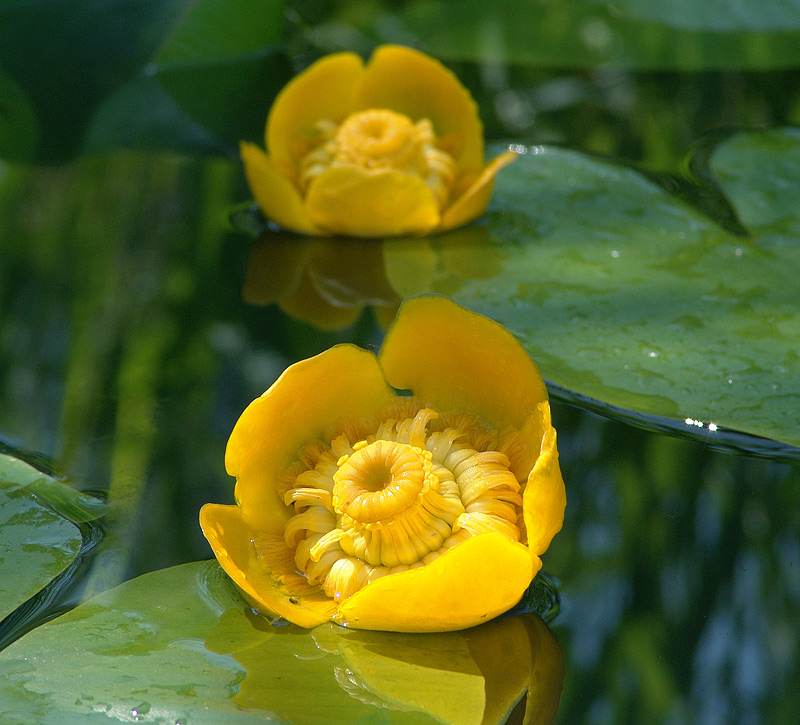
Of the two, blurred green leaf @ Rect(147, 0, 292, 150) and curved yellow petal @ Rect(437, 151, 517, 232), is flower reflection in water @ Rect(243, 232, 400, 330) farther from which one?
blurred green leaf @ Rect(147, 0, 292, 150)

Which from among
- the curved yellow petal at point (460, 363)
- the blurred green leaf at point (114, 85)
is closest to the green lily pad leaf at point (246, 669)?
the curved yellow petal at point (460, 363)

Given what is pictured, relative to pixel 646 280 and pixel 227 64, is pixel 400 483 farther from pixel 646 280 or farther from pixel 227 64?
pixel 227 64

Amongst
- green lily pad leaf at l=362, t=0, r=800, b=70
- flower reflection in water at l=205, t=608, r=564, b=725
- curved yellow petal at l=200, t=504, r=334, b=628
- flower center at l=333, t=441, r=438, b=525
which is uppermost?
green lily pad leaf at l=362, t=0, r=800, b=70

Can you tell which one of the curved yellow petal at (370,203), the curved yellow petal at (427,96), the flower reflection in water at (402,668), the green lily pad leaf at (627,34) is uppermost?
the green lily pad leaf at (627,34)

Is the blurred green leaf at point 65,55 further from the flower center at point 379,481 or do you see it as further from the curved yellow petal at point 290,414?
the flower center at point 379,481

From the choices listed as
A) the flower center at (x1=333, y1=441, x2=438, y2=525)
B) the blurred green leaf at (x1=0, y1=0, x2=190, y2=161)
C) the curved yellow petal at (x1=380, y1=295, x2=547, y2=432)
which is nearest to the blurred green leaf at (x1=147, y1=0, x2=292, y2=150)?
the blurred green leaf at (x1=0, y1=0, x2=190, y2=161)

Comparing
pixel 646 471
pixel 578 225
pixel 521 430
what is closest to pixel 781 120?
pixel 578 225

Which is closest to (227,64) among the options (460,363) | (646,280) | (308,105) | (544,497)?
(308,105)
